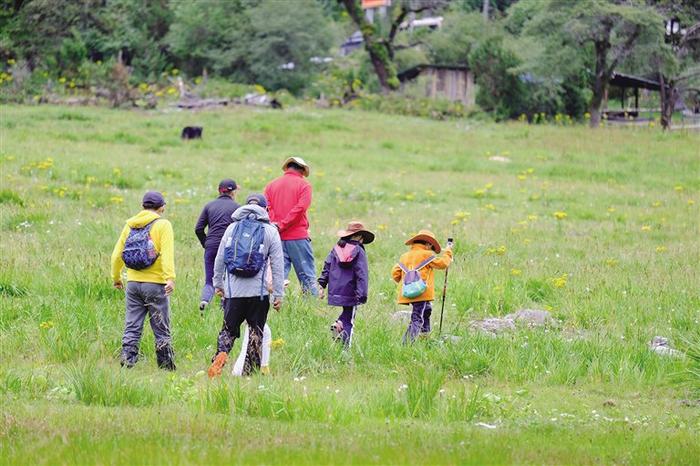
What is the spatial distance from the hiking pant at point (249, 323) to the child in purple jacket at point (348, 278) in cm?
105

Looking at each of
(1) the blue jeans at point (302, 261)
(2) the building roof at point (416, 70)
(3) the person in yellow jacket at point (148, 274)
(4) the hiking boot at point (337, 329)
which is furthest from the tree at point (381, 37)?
(3) the person in yellow jacket at point (148, 274)

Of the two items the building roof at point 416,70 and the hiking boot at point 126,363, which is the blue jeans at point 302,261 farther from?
the building roof at point 416,70

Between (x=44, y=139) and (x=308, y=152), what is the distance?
684 cm

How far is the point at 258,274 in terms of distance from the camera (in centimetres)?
869

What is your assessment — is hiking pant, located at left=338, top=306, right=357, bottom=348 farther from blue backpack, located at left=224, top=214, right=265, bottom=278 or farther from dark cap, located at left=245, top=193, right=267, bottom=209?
blue backpack, located at left=224, top=214, right=265, bottom=278

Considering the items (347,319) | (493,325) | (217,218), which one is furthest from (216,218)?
(493,325)

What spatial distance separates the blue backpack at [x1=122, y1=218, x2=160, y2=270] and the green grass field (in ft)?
3.11

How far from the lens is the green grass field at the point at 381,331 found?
21.0 feet

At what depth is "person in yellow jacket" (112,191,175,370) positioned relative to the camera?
8.80 meters

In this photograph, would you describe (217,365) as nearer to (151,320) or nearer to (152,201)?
(151,320)

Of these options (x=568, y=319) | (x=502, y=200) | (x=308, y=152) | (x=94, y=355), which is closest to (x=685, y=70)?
(x=308, y=152)

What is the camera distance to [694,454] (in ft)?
20.8

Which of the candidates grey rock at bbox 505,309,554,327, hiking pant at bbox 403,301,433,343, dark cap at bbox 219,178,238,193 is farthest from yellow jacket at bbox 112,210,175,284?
grey rock at bbox 505,309,554,327

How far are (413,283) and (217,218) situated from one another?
242cm
